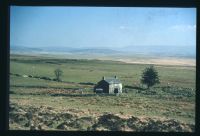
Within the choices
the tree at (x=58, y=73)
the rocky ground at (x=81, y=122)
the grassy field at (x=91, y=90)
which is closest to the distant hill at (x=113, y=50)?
the grassy field at (x=91, y=90)

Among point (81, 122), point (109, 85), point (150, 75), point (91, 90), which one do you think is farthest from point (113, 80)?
point (81, 122)

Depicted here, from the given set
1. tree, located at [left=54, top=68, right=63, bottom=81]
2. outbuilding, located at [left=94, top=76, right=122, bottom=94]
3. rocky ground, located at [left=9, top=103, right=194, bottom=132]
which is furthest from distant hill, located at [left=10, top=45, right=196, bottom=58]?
rocky ground, located at [left=9, top=103, right=194, bottom=132]

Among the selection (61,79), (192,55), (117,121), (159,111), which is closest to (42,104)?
(61,79)

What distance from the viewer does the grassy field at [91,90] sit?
6.59 meters

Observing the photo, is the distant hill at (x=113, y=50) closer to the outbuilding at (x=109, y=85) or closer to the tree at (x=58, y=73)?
the tree at (x=58, y=73)

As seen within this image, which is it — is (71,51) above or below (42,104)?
above

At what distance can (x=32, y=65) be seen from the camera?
22.0 ft

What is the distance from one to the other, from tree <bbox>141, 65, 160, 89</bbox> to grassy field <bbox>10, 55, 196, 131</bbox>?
0.16 ft

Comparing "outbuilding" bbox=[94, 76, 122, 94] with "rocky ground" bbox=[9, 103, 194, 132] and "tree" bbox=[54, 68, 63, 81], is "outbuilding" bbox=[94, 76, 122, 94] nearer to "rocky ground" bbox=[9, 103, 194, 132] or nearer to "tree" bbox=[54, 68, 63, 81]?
"rocky ground" bbox=[9, 103, 194, 132]

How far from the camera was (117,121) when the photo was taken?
21.5ft

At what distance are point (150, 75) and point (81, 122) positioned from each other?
1.00 m
